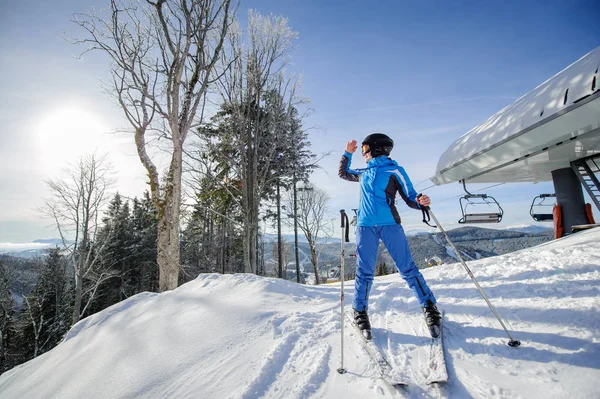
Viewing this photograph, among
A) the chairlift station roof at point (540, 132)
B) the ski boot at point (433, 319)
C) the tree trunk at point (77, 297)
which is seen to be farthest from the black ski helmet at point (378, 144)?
the tree trunk at point (77, 297)

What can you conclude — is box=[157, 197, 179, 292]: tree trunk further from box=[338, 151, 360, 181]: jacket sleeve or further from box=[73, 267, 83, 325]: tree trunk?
box=[73, 267, 83, 325]: tree trunk

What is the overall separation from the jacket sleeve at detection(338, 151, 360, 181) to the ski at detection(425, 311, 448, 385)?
202 cm

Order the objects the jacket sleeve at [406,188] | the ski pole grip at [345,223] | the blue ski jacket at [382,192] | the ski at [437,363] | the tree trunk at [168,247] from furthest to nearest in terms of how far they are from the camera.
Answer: the tree trunk at [168,247]
the jacket sleeve at [406,188]
the blue ski jacket at [382,192]
the ski pole grip at [345,223]
the ski at [437,363]

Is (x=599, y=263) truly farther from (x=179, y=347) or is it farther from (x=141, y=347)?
(x=141, y=347)

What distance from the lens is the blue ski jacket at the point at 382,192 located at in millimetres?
2771

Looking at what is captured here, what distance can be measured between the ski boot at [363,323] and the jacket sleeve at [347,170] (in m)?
1.69

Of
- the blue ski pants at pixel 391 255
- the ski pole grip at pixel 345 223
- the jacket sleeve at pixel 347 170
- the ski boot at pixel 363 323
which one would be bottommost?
the ski boot at pixel 363 323

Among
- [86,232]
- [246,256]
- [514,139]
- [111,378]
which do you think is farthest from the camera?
[86,232]

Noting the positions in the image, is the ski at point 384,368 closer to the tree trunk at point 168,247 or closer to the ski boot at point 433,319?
the ski boot at point 433,319

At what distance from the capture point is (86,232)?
13109 mm

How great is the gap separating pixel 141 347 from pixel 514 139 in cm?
765

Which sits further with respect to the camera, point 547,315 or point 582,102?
point 582,102

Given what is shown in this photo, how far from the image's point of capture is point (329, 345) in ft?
7.89

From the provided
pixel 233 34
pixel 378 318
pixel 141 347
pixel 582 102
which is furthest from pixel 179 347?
pixel 233 34
